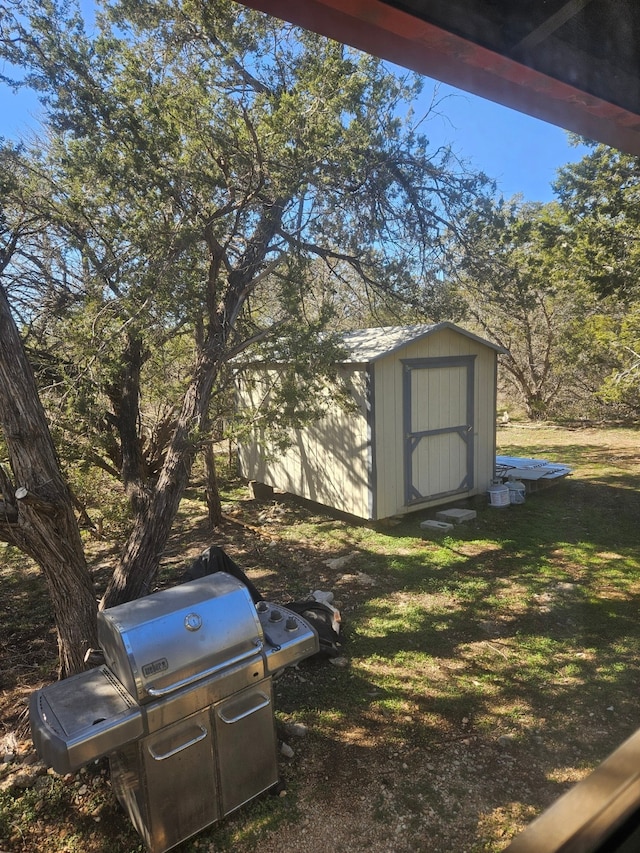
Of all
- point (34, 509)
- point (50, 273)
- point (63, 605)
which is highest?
point (50, 273)

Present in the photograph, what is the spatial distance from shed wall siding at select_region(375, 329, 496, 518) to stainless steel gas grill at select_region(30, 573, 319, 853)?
4.35 metres

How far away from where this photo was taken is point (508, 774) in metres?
2.75

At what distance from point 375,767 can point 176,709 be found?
1.28 m

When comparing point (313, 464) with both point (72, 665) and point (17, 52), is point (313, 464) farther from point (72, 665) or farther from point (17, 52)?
point (17, 52)

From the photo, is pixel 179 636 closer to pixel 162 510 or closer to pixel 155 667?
pixel 155 667

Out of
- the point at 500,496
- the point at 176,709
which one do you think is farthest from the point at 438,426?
the point at 176,709

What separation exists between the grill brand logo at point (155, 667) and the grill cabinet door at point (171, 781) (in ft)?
0.87

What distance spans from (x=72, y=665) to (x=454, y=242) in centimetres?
466

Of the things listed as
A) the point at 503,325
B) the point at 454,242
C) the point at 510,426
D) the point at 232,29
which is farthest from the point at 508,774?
the point at 510,426

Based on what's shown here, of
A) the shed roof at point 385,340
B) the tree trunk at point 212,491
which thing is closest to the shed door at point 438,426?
the shed roof at point 385,340

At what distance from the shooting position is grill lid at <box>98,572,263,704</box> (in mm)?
2162

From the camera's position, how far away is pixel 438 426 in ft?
23.9

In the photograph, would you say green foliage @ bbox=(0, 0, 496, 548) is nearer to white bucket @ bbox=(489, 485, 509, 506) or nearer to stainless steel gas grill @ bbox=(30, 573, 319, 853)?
stainless steel gas grill @ bbox=(30, 573, 319, 853)

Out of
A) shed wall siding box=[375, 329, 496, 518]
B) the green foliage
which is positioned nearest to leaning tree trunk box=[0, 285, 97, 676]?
the green foliage
